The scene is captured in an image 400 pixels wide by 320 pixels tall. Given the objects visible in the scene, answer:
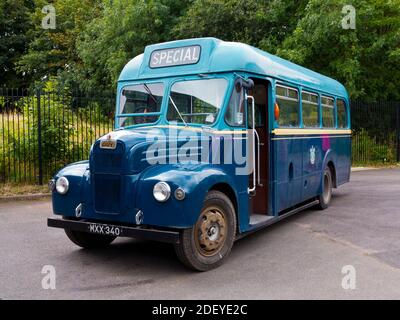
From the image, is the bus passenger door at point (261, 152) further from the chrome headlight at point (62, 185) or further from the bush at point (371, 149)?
the bush at point (371, 149)

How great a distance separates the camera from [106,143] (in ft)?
16.7

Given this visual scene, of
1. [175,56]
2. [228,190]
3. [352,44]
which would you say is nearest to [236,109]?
[228,190]

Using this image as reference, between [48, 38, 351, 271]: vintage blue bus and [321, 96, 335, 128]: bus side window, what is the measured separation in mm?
1465

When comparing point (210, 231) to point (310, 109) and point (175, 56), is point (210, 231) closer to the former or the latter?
point (175, 56)

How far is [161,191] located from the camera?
4.82 metres

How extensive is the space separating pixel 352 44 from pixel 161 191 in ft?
50.5

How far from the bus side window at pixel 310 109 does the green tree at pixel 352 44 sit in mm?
8323

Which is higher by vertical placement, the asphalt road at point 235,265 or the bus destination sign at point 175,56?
the bus destination sign at point 175,56

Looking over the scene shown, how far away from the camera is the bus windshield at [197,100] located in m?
5.81

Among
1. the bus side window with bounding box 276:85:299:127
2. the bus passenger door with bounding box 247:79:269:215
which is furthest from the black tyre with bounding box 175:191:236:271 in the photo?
the bus side window with bounding box 276:85:299:127

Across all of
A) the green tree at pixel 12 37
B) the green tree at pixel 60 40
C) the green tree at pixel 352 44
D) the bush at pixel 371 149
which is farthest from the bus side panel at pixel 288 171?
the green tree at pixel 12 37

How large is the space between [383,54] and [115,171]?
17053mm
